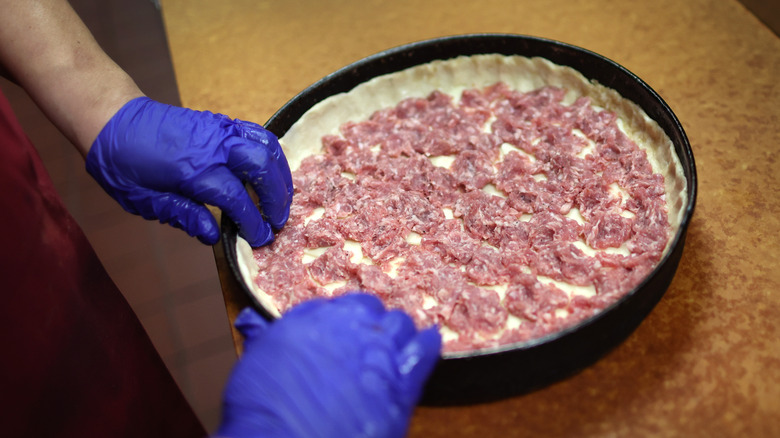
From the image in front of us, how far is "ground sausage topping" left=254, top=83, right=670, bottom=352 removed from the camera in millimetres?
1395

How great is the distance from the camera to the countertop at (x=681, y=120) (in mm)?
1248

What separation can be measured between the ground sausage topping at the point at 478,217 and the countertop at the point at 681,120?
15 centimetres

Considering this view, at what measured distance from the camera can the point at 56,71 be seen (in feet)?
4.94

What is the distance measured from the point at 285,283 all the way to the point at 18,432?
68 cm

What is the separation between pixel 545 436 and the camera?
122 cm

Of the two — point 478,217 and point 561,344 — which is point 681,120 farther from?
point 561,344

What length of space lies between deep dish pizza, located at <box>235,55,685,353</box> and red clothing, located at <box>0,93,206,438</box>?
47 cm

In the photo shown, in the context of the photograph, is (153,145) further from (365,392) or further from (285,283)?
(365,392)

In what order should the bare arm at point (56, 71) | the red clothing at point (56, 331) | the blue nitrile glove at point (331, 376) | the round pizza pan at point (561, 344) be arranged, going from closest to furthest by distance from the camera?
the blue nitrile glove at point (331, 376) < the round pizza pan at point (561, 344) < the red clothing at point (56, 331) < the bare arm at point (56, 71)

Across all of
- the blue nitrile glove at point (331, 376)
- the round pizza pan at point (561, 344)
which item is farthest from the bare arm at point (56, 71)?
the blue nitrile glove at point (331, 376)

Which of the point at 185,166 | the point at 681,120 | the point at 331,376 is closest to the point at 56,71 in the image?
the point at 185,166

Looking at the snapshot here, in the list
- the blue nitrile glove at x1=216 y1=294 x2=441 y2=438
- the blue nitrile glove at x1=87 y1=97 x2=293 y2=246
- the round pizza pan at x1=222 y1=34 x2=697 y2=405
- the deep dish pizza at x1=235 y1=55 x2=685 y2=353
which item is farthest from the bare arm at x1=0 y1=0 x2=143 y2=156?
the blue nitrile glove at x1=216 y1=294 x2=441 y2=438

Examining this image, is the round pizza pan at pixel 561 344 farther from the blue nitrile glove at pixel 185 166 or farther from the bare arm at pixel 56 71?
the bare arm at pixel 56 71

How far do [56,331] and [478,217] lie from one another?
111cm
